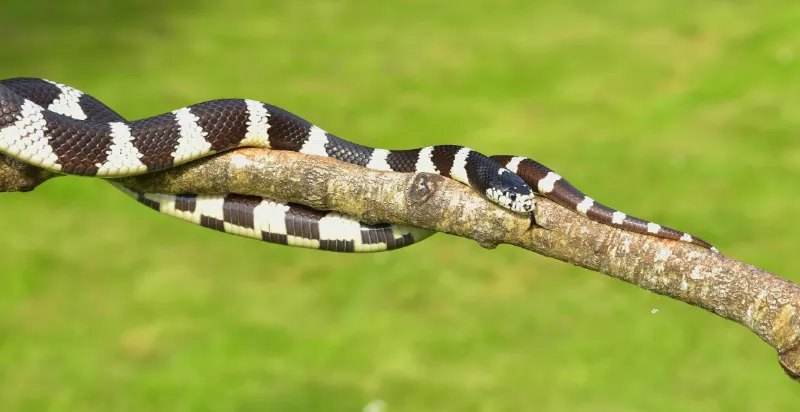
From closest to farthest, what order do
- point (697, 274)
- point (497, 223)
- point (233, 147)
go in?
point (697, 274)
point (497, 223)
point (233, 147)

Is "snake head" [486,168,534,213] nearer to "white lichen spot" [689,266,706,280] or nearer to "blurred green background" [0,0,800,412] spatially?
"white lichen spot" [689,266,706,280]

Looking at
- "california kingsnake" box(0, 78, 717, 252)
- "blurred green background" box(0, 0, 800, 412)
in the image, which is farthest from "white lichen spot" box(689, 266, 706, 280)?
"blurred green background" box(0, 0, 800, 412)

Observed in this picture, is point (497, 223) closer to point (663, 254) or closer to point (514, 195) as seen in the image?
point (514, 195)

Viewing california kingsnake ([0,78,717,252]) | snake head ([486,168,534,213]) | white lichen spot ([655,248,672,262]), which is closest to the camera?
white lichen spot ([655,248,672,262])

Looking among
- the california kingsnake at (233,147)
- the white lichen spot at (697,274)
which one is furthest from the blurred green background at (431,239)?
the white lichen spot at (697,274)

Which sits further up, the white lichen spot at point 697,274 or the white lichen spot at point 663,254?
the white lichen spot at point 663,254

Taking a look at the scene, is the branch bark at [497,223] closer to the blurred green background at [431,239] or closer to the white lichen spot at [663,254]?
the white lichen spot at [663,254]

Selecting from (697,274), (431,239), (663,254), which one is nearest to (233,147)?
(663,254)

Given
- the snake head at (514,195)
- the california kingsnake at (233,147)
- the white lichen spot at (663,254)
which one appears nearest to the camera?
the white lichen spot at (663,254)
